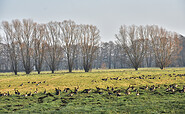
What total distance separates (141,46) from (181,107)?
145ft

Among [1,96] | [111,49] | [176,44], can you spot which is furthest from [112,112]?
[111,49]

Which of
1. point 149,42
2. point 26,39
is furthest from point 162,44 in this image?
point 26,39

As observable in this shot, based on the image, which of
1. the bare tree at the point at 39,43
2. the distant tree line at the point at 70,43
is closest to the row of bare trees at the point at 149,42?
the distant tree line at the point at 70,43

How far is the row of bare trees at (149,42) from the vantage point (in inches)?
1948

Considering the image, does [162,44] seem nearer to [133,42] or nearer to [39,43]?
[133,42]

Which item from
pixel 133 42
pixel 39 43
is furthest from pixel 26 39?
pixel 133 42

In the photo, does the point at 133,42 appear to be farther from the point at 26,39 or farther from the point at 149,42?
the point at 26,39

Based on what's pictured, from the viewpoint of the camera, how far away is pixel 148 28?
52.2m

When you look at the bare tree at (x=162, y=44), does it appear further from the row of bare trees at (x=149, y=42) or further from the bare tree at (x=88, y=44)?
the bare tree at (x=88, y=44)

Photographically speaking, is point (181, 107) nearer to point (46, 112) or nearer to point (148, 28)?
point (46, 112)

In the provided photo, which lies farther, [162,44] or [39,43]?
[162,44]

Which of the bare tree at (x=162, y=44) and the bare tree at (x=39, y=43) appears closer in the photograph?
the bare tree at (x=39, y=43)

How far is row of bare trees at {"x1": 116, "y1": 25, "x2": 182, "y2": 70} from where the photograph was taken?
49.5 meters

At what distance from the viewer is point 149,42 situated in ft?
173
